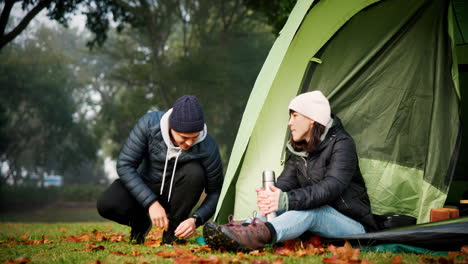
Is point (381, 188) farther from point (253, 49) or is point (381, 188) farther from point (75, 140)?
point (75, 140)

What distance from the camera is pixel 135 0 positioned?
1527cm

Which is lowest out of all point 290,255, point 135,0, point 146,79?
point 290,255

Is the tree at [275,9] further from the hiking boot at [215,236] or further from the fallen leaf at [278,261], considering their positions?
the fallen leaf at [278,261]

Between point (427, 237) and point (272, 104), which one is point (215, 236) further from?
point (272, 104)

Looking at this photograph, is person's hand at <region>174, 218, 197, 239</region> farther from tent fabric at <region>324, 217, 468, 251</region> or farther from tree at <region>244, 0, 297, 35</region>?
tree at <region>244, 0, 297, 35</region>

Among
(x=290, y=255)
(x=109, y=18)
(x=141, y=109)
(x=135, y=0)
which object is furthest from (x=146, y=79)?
(x=290, y=255)

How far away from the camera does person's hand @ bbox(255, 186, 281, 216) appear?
8.66 feet

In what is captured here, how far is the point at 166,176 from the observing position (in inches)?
132

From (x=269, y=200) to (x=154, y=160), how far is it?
3.44ft

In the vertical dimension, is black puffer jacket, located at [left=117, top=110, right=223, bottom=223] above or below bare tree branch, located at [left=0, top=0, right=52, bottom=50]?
below

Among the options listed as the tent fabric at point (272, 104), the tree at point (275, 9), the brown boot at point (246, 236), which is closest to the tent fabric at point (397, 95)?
the tent fabric at point (272, 104)

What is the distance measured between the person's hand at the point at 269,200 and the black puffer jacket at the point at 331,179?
0.08 metres

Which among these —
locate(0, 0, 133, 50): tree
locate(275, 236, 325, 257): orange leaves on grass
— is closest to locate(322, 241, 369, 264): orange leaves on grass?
locate(275, 236, 325, 257): orange leaves on grass

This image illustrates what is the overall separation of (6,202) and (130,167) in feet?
61.0
